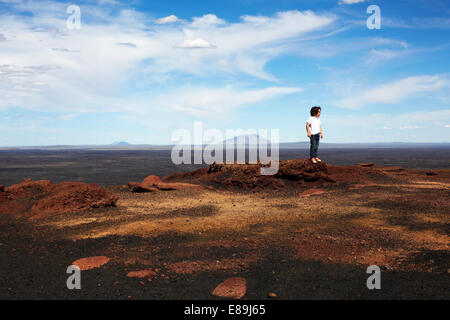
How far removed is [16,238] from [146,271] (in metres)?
4.24

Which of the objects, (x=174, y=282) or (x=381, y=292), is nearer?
(x=381, y=292)

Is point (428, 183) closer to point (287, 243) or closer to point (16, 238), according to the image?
point (287, 243)

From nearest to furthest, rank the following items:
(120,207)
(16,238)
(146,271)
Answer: (146,271), (16,238), (120,207)

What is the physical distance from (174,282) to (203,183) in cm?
1123

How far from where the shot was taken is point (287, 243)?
281 inches

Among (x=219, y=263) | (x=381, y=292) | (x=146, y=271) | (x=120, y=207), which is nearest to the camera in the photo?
(x=381, y=292)

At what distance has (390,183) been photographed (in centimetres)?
1563

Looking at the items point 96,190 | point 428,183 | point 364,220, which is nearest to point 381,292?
point 364,220

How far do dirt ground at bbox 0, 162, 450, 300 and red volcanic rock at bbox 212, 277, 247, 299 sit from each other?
91 millimetres

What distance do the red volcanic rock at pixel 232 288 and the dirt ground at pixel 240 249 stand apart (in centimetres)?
9

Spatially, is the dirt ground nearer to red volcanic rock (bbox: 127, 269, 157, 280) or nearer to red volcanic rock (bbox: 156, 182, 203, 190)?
red volcanic rock (bbox: 127, 269, 157, 280)

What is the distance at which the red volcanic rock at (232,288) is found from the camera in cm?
486

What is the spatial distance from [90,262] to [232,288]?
2.79 meters

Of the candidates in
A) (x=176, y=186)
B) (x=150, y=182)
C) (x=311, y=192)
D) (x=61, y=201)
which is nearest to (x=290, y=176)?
(x=311, y=192)
